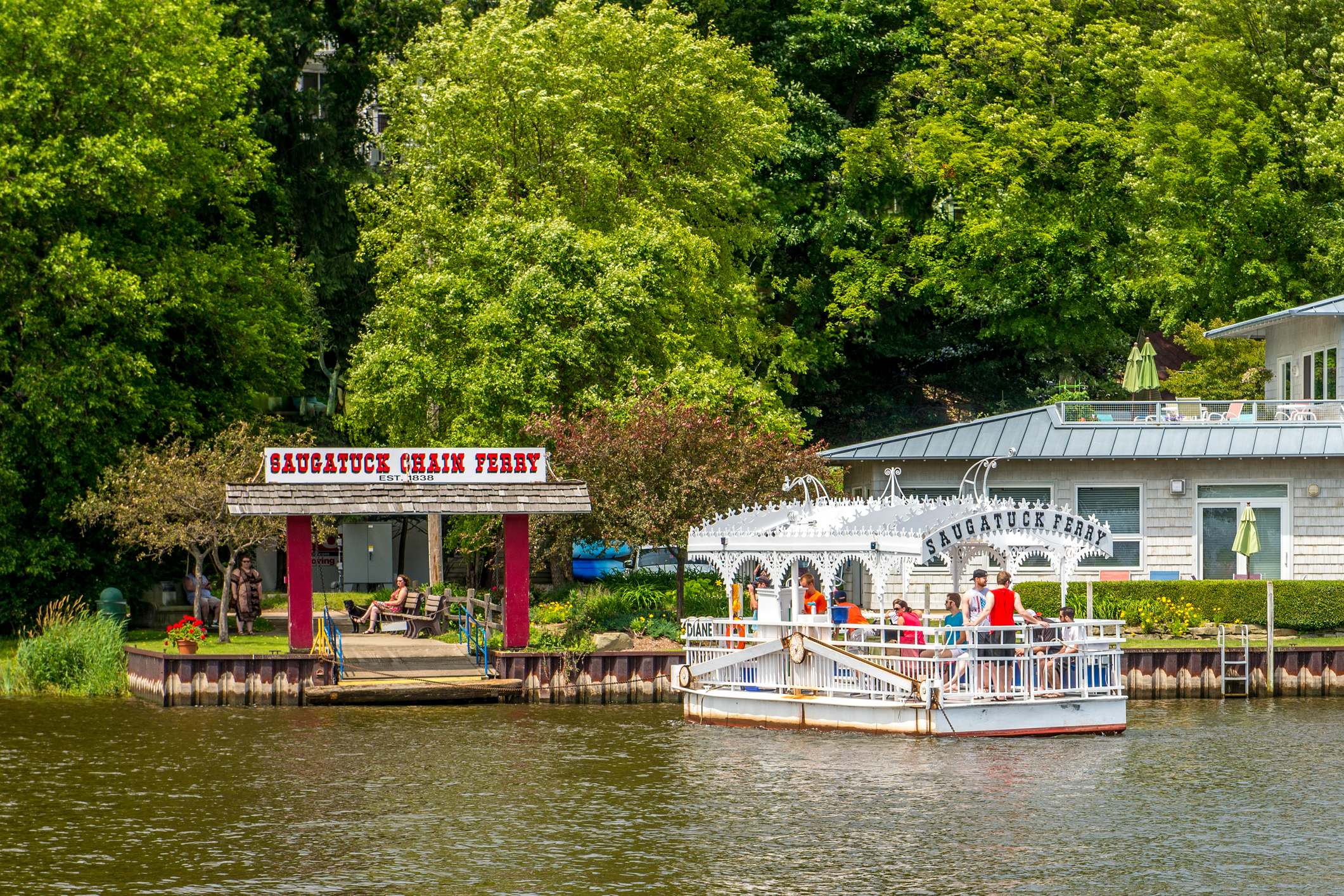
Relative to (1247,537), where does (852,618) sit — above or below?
below

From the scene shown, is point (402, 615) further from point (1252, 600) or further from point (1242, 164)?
point (1242, 164)

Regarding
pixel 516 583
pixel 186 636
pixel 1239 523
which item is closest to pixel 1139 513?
pixel 1239 523

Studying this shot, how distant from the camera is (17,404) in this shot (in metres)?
42.5

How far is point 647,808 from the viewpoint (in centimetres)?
2116

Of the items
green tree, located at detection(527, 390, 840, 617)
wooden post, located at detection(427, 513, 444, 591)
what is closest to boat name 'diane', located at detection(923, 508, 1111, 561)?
green tree, located at detection(527, 390, 840, 617)

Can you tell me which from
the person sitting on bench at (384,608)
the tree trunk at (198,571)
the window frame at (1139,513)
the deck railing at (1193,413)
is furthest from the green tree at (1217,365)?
the tree trunk at (198,571)

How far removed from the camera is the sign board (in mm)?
33531

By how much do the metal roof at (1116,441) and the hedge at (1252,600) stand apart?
310 cm

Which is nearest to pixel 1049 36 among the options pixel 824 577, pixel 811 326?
pixel 811 326

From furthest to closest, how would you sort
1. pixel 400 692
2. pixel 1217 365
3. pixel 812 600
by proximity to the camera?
1. pixel 1217 365
2. pixel 400 692
3. pixel 812 600

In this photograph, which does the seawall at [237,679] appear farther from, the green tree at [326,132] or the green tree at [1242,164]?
the green tree at [1242,164]

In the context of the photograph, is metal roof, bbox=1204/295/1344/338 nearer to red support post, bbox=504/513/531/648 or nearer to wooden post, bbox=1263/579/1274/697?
wooden post, bbox=1263/579/1274/697

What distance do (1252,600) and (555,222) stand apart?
62.8 ft

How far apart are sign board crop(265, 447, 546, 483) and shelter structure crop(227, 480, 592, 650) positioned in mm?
122
